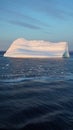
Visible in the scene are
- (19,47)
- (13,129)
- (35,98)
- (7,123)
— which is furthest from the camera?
(19,47)

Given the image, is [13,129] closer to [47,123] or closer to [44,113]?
[47,123]

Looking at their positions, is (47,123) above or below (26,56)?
below

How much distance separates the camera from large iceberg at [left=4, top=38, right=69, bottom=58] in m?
71.3

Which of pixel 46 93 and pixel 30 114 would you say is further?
pixel 46 93

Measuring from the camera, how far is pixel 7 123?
339 inches

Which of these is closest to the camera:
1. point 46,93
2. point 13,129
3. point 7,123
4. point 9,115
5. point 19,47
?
point 13,129

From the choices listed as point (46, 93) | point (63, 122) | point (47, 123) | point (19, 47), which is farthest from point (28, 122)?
point (19, 47)

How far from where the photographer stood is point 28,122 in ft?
29.1

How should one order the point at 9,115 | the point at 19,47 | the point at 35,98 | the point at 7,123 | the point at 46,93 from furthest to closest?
the point at 19,47 < the point at 46,93 < the point at 35,98 < the point at 9,115 < the point at 7,123

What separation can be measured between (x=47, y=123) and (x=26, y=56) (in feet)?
221

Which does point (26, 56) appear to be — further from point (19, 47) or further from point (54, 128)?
point (54, 128)

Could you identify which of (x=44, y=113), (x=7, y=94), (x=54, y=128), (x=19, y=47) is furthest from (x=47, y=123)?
(x=19, y=47)

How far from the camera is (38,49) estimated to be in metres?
74.1

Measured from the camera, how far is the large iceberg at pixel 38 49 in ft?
234
